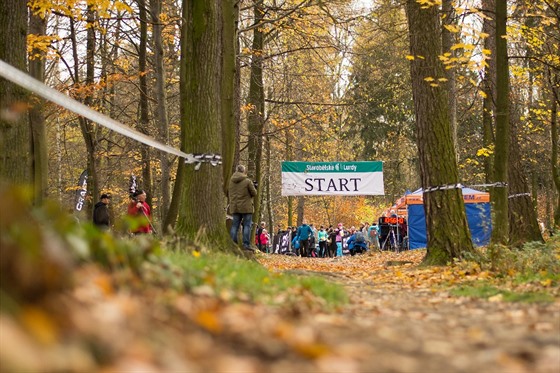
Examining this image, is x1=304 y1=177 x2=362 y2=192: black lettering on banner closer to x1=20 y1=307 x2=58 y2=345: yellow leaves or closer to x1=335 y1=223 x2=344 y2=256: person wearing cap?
x1=335 y1=223 x2=344 y2=256: person wearing cap

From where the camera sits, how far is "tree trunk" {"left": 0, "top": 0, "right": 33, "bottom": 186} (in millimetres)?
10211

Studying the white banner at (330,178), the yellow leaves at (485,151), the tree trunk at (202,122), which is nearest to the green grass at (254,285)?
the tree trunk at (202,122)

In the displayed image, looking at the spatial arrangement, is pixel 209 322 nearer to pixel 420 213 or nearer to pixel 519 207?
pixel 519 207

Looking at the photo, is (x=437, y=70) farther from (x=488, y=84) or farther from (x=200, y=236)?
(x=488, y=84)

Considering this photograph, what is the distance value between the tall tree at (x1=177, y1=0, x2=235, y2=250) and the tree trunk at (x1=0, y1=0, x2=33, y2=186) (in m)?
2.31

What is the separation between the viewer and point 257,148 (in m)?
26.0

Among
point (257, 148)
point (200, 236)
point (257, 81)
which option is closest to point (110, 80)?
point (257, 81)

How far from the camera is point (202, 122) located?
10.3m

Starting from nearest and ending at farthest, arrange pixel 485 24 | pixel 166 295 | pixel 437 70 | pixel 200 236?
pixel 166 295, pixel 200 236, pixel 437 70, pixel 485 24

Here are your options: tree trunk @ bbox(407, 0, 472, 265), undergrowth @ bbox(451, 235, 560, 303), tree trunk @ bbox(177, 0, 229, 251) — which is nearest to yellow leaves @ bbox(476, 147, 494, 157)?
tree trunk @ bbox(407, 0, 472, 265)

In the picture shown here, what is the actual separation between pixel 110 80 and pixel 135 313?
1872cm

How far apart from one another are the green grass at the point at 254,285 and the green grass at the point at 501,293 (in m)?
1.79

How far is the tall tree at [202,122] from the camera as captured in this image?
10094mm

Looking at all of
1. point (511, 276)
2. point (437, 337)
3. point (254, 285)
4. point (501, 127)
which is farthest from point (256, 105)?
point (437, 337)
